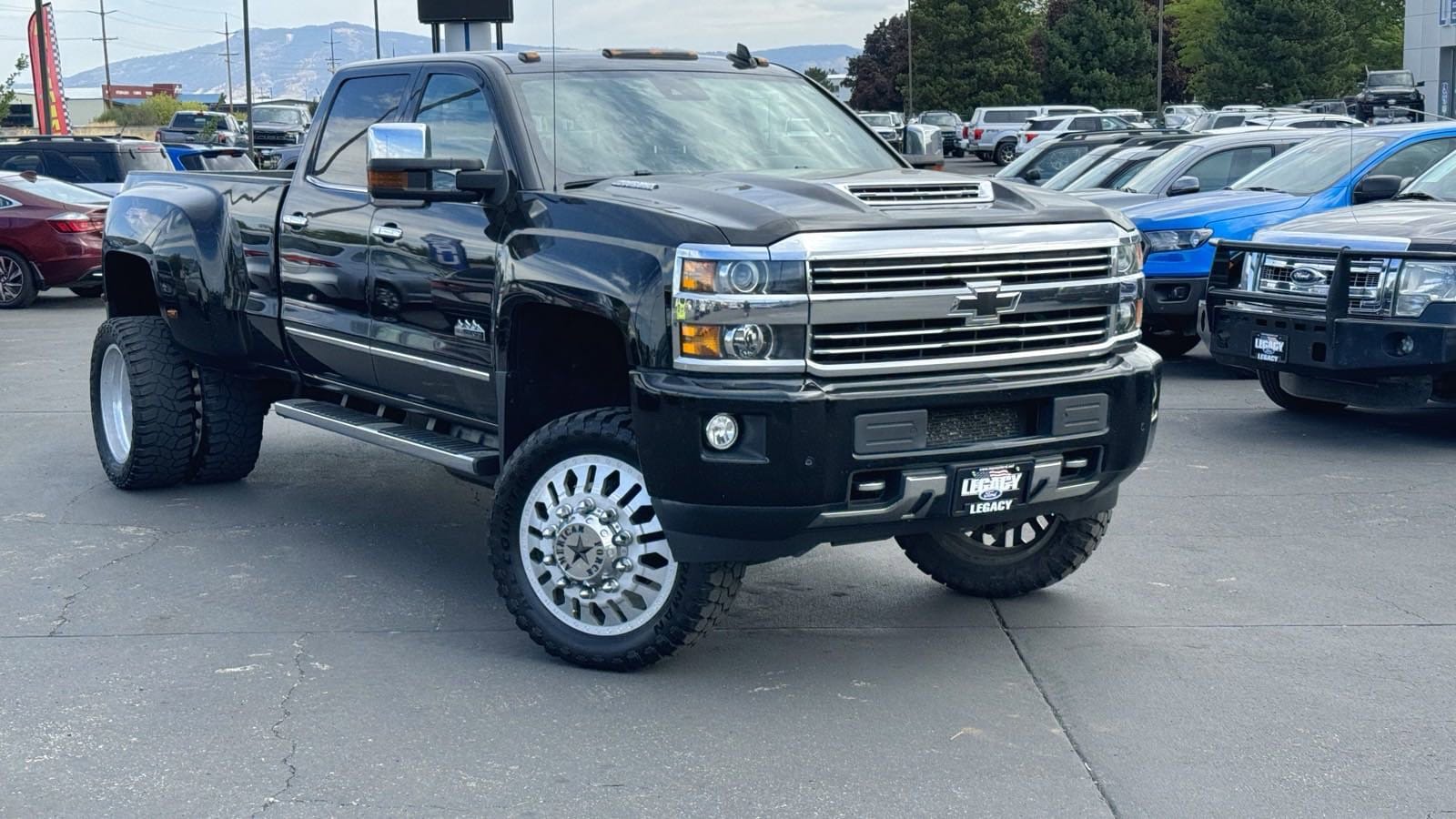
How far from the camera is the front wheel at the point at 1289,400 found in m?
10.5

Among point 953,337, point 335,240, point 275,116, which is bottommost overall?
point 953,337

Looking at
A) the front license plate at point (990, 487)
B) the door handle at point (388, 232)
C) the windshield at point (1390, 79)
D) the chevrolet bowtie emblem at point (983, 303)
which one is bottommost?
the front license plate at point (990, 487)

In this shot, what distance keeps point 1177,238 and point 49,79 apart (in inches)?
1400

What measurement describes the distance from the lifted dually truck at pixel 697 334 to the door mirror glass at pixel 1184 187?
731 centimetres

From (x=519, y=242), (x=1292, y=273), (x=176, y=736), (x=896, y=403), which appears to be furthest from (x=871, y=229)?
(x=1292, y=273)

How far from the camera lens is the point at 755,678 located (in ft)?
17.8

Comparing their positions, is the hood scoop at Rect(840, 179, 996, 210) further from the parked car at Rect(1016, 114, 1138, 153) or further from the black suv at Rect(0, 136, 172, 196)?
the parked car at Rect(1016, 114, 1138, 153)

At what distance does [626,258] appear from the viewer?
517 cm

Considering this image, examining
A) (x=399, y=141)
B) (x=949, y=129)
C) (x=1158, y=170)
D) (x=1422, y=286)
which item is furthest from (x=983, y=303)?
(x=949, y=129)

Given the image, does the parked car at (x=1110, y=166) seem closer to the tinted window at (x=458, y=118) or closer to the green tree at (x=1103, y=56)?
the tinted window at (x=458, y=118)

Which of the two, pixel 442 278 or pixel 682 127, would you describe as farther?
pixel 682 127

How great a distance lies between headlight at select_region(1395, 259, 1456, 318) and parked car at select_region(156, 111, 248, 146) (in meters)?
35.3

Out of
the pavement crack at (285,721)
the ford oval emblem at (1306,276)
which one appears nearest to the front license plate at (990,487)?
the pavement crack at (285,721)

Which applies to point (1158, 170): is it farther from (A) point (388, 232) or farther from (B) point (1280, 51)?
(B) point (1280, 51)
